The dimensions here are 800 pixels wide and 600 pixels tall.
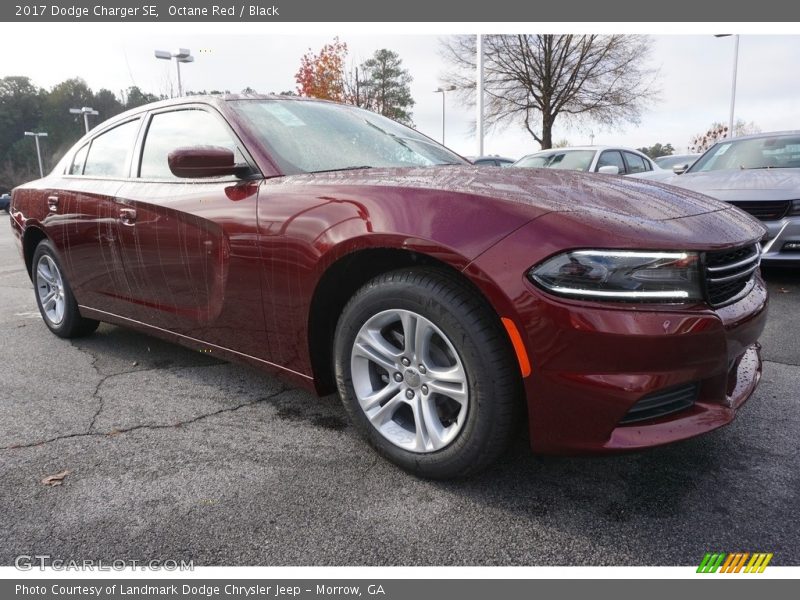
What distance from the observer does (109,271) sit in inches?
130

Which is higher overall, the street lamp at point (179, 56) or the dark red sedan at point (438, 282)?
the street lamp at point (179, 56)

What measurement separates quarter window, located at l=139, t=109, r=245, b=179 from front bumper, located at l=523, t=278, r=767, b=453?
1.76 metres

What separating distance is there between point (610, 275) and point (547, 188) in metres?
0.51

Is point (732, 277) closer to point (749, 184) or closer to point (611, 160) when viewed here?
point (749, 184)

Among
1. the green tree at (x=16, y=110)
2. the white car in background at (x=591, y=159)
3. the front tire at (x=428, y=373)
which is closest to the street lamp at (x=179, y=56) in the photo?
the white car in background at (x=591, y=159)

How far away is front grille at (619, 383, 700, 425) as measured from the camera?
1743 millimetres

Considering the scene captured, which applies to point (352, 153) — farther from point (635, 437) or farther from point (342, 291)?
point (635, 437)

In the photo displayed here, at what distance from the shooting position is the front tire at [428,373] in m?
1.84

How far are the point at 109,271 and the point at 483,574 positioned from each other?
2702 mm

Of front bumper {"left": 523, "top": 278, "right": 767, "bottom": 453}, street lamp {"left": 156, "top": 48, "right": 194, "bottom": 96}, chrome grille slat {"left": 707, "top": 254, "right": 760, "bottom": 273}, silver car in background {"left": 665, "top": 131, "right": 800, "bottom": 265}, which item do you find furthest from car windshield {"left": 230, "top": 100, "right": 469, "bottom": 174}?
street lamp {"left": 156, "top": 48, "right": 194, "bottom": 96}

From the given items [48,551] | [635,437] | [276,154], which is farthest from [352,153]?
[48,551]

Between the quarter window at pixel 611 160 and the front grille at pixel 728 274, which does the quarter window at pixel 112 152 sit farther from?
the quarter window at pixel 611 160

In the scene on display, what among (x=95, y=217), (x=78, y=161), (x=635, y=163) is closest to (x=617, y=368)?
(x=95, y=217)

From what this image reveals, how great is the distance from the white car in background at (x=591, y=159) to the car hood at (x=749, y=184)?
2783 millimetres
